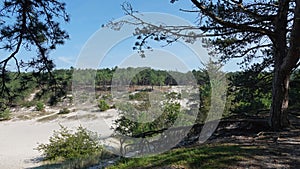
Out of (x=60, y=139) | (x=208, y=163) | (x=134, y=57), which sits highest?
(x=134, y=57)

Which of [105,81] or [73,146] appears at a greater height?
[105,81]

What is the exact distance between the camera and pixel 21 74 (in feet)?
12.3

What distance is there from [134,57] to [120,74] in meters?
0.58

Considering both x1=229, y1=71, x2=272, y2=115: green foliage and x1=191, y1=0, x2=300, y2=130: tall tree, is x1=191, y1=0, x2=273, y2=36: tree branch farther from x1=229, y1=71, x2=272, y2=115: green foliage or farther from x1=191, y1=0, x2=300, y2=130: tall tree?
x1=229, y1=71, x2=272, y2=115: green foliage

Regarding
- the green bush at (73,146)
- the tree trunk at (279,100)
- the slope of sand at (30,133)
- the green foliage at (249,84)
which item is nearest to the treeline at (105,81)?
the green foliage at (249,84)

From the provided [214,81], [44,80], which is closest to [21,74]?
[44,80]

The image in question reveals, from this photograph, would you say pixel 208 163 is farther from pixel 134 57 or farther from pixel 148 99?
pixel 148 99

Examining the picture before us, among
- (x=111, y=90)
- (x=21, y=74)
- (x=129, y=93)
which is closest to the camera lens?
(x=21, y=74)

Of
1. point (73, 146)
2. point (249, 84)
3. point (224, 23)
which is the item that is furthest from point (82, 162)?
point (224, 23)

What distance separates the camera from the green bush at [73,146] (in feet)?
32.1

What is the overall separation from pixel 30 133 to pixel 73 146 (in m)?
6.54

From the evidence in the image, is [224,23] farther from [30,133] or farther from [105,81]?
[30,133]

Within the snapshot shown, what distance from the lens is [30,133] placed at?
15.2m

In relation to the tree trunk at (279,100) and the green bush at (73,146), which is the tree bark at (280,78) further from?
the green bush at (73,146)
